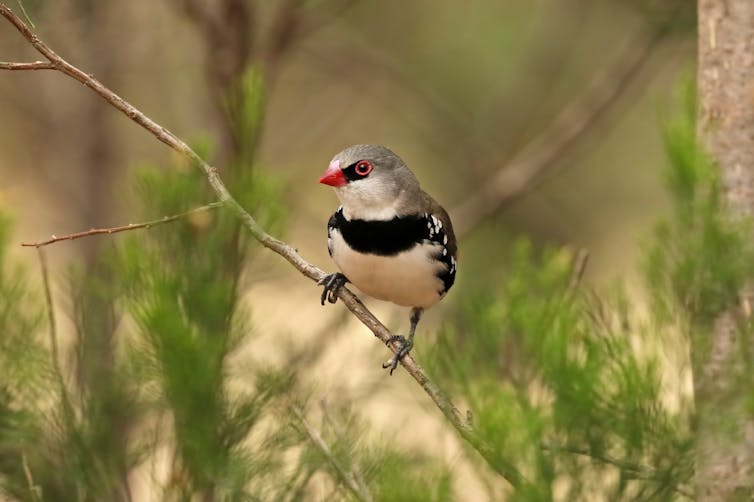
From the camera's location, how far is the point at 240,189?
206 cm

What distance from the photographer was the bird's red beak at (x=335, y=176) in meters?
2.51

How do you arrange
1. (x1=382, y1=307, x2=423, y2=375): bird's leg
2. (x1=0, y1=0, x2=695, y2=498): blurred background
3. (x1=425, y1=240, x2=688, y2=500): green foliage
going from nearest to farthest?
(x1=425, y1=240, x2=688, y2=500): green foliage < (x1=382, y1=307, x2=423, y2=375): bird's leg < (x1=0, y1=0, x2=695, y2=498): blurred background

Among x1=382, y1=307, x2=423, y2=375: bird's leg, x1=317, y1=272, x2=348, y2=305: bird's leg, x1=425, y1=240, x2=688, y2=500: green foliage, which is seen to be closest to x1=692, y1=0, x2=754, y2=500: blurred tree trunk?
x1=425, y1=240, x2=688, y2=500: green foliage

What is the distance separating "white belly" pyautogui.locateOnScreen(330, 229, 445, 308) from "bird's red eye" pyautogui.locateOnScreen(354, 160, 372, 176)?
0.16m

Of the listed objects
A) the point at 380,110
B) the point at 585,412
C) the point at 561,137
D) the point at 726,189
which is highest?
the point at 380,110

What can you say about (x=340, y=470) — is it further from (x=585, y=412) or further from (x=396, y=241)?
(x=396, y=241)

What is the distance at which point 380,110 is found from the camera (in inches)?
240

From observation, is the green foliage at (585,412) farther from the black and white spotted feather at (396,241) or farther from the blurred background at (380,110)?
the blurred background at (380,110)

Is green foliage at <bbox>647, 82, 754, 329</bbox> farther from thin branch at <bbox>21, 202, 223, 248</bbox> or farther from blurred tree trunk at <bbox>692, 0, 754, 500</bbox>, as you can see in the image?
thin branch at <bbox>21, 202, 223, 248</bbox>

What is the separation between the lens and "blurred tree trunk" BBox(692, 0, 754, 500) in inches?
60.2

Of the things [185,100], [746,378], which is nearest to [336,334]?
[746,378]

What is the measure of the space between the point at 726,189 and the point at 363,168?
2.87 feet

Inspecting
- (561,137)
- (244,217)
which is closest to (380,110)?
(561,137)

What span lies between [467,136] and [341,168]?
264 centimetres
